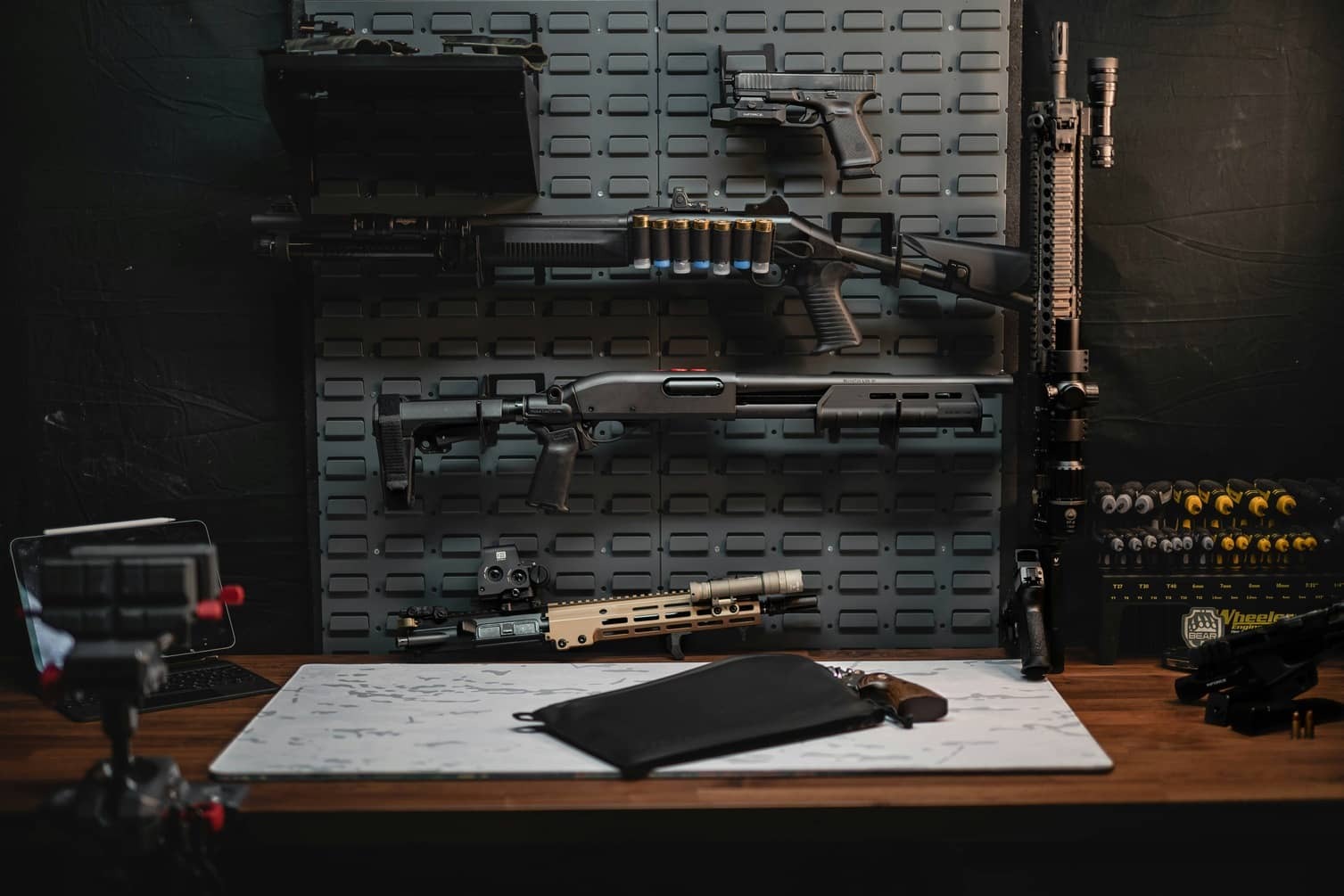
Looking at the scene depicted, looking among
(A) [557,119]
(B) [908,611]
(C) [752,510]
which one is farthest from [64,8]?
(B) [908,611]

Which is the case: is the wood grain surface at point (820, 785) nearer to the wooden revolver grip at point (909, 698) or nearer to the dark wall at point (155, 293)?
the wooden revolver grip at point (909, 698)

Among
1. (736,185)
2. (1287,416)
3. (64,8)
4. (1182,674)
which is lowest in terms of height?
(1182,674)

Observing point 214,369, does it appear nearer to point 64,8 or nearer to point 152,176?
point 152,176

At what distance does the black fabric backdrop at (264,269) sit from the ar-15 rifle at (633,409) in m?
0.34

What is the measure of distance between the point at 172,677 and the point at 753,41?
193cm

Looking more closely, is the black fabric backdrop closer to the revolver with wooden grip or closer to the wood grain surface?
the wood grain surface

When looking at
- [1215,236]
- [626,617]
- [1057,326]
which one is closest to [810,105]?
[1057,326]

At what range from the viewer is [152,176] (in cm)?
287

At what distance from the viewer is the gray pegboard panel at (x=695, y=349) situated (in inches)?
111

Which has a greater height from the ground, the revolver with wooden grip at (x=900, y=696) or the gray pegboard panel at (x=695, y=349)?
the gray pegboard panel at (x=695, y=349)

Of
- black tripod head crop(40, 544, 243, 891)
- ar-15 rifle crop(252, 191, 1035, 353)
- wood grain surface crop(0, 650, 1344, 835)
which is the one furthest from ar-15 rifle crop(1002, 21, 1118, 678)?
black tripod head crop(40, 544, 243, 891)

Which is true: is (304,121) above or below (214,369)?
above

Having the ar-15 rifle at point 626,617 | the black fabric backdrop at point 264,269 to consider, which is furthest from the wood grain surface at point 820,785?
the black fabric backdrop at point 264,269

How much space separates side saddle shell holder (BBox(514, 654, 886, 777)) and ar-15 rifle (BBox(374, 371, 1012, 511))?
1.73ft
